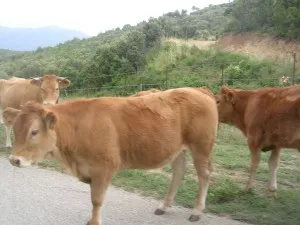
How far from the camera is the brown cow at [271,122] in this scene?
264 inches

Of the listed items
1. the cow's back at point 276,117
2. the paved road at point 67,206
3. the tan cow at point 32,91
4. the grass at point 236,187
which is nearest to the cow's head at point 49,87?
the tan cow at point 32,91

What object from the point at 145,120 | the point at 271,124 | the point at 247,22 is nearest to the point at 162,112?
the point at 145,120

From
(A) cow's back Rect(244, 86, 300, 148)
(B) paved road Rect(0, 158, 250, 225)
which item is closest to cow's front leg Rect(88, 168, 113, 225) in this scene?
(B) paved road Rect(0, 158, 250, 225)

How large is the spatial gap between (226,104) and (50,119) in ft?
14.7

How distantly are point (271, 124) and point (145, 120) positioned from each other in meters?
2.46

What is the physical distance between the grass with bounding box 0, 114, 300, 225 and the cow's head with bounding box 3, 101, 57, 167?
94.1 inches

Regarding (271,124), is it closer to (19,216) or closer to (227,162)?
(227,162)

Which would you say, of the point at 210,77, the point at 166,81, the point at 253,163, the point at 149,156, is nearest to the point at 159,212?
the point at 149,156

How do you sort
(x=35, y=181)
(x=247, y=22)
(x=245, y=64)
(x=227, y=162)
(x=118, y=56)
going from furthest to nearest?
(x=247, y=22) → (x=118, y=56) → (x=245, y=64) → (x=227, y=162) → (x=35, y=181)

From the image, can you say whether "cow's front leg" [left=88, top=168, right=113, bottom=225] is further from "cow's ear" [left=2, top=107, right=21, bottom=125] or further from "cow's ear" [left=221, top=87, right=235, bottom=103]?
"cow's ear" [left=221, top=87, right=235, bottom=103]

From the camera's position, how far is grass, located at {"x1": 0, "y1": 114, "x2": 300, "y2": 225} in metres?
5.90

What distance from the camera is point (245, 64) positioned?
24859 millimetres

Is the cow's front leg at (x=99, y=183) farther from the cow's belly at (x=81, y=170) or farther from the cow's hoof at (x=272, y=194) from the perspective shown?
the cow's hoof at (x=272, y=194)

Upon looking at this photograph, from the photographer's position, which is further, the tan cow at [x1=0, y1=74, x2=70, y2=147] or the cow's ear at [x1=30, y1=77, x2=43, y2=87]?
the cow's ear at [x1=30, y1=77, x2=43, y2=87]
